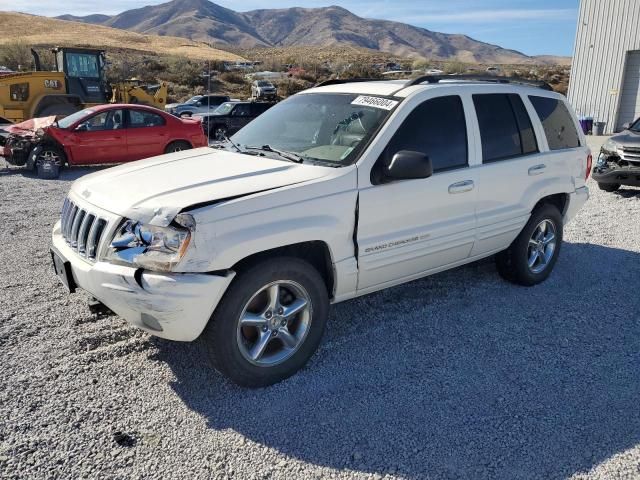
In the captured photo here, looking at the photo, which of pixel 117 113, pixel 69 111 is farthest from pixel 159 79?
pixel 117 113

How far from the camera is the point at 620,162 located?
9656mm

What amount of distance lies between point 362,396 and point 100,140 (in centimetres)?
1020

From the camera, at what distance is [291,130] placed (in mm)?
4473

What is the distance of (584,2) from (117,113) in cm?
1815

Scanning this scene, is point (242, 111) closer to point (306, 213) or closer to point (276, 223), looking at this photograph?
point (306, 213)

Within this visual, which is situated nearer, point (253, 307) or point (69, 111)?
point (253, 307)

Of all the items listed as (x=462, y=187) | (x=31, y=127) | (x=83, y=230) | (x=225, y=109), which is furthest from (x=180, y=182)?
(x=225, y=109)

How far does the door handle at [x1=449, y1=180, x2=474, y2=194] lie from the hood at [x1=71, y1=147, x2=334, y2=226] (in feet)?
3.61

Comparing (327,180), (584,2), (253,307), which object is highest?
(584,2)

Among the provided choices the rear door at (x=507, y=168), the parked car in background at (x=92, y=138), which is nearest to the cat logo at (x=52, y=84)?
the parked car in background at (x=92, y=138)

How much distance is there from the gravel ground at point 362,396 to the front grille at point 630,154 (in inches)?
206

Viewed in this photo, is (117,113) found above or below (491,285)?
above

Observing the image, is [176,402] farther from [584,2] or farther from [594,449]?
[584,2]

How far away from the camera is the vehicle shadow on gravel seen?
2.99 metres
